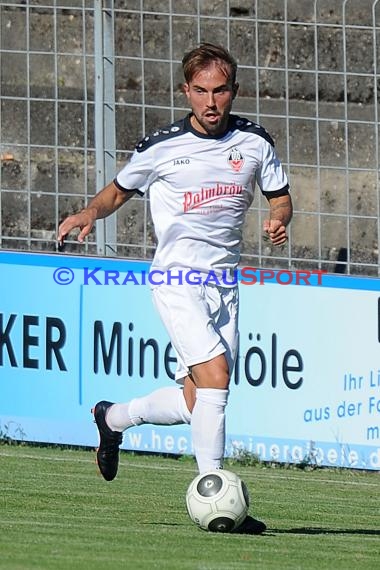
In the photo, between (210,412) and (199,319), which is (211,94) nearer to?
(199,319)

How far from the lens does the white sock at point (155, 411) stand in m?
6.90

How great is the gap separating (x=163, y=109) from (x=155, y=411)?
4.23 m

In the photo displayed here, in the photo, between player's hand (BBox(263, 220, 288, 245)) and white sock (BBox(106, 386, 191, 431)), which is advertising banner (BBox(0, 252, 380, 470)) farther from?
player's hand (BBox(263, 220, 288, 245))

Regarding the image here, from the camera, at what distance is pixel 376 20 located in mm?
10633

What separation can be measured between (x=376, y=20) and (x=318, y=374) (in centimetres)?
242

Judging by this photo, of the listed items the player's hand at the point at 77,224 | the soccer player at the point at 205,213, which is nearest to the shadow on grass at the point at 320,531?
the soccer player at the point at 205,213

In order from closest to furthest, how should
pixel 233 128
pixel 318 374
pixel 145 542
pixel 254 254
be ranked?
pixel 145 542 → pixel 233 128 → pixel 318 374 → pixel 254 254

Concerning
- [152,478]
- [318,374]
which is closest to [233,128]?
[152,478]

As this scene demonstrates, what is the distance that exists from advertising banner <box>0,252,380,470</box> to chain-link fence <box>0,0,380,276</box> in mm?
443

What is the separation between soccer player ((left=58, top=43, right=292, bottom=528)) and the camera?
6438mm

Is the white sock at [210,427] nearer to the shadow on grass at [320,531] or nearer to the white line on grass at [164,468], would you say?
the shadow on grass at [320,531]

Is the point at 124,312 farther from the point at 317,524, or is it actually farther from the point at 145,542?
the point at 145,542

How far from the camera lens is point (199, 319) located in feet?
21.2

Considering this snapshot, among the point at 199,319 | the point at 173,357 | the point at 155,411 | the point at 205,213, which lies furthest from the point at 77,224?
the point at 173,357
